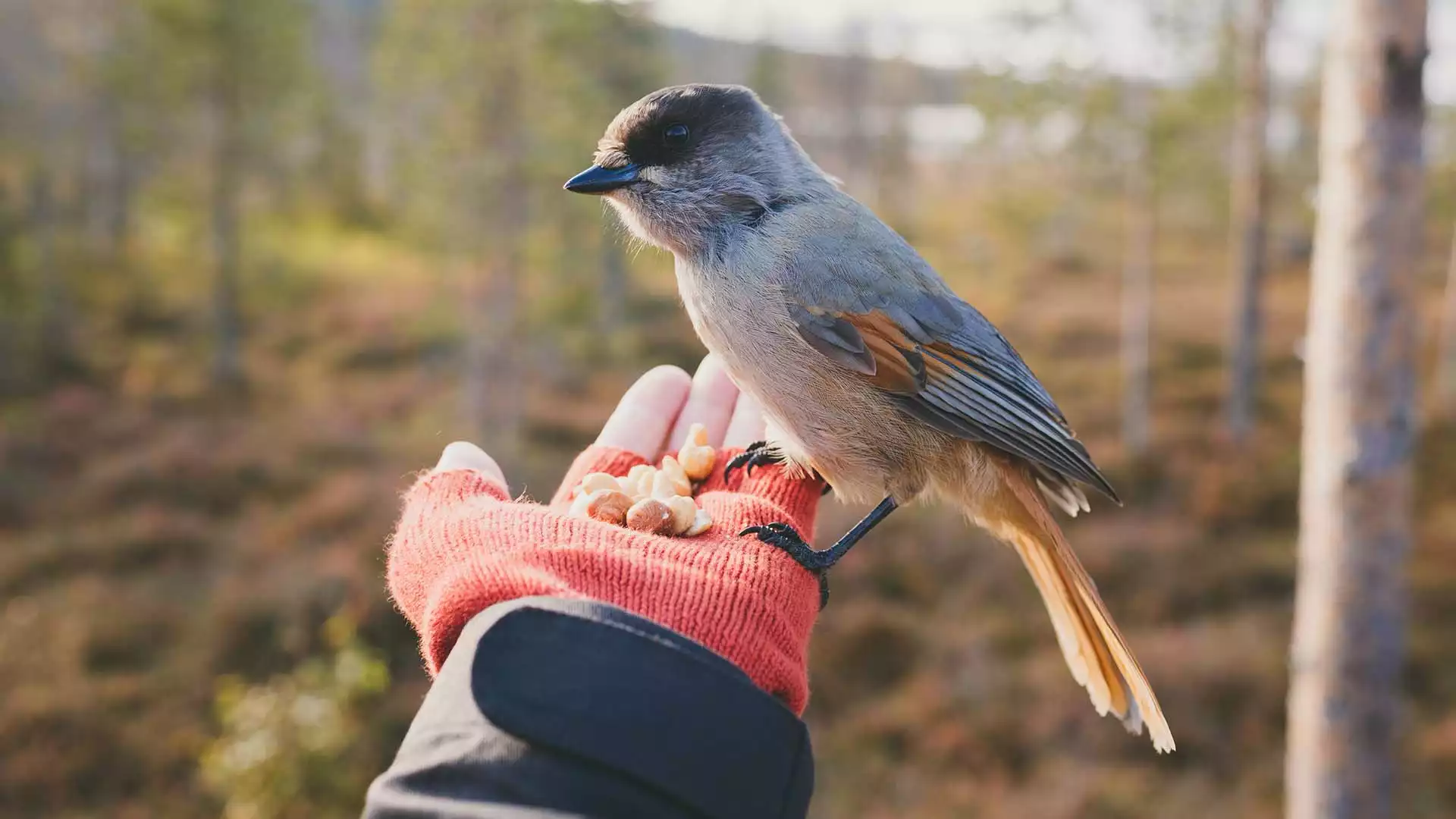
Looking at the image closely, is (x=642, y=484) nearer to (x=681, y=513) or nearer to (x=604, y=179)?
(x=681, y=513)

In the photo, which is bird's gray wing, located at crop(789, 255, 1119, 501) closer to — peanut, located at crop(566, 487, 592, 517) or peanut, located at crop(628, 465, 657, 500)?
peanut, located at crop(628, 465, 657, 500)

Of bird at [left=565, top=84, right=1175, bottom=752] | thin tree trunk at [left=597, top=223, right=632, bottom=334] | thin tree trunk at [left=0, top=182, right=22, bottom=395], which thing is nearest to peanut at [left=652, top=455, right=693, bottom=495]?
bird at [left=565, top=84, right=1175, bottom=752]

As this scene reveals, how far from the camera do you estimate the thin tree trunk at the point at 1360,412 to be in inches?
153

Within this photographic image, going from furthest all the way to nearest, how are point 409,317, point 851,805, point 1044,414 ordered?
point 409,317 → point 851,805 → point 1044,414

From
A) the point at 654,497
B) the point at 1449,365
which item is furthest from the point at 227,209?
the point at 1449,365

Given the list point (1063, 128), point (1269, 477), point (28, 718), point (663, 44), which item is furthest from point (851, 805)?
point (663, 44)

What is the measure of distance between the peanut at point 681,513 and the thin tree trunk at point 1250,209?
41.7 ft

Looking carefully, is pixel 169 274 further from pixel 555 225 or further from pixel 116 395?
pixel 555 225

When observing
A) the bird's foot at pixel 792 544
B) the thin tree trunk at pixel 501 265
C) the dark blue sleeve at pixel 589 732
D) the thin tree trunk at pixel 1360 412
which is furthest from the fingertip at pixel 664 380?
the thin tree trunk at pixel 501 265

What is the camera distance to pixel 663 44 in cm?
2077

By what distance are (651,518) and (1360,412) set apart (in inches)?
128

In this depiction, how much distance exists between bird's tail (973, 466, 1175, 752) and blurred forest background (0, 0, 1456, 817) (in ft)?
4.55

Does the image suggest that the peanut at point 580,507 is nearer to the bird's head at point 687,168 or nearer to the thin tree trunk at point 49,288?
the bird's head at point 687,168

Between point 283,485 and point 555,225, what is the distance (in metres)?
5.22
